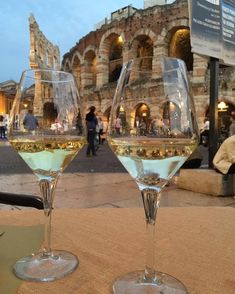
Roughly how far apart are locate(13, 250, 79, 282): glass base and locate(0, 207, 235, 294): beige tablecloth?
0.02 meters

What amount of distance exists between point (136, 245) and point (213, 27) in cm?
407

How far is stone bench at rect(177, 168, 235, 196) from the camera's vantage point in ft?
13.7

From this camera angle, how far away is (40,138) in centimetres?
68

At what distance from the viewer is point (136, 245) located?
68 cm

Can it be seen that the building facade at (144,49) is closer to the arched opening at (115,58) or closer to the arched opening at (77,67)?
the arched opening at (115,58)

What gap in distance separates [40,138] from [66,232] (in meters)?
0.25

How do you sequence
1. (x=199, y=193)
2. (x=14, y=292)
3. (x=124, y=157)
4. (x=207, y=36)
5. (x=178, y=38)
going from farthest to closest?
(x=178, y=38) → (x=199, y=193) → (x=207, y=36) → (x=124, y=157) → (x=14, y=292)

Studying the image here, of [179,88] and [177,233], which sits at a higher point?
[179,88]

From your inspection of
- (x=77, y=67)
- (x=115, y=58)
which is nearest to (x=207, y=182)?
(x=115, y=58)

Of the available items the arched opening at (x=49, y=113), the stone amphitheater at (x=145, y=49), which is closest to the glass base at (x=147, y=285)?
the arched opening at (x=49, y=113)

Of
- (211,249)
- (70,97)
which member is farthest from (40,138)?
(211,249)

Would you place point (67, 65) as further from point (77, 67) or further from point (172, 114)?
point (172, 114)

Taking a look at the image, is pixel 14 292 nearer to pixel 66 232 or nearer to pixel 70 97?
pixel 66 232

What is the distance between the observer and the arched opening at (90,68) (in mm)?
22734
